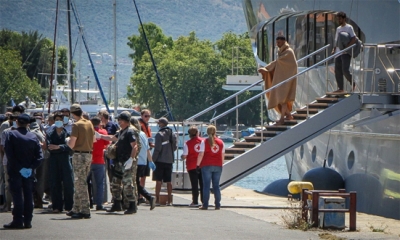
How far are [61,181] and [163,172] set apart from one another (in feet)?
9.07

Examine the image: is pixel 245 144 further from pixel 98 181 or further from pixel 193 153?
pixel 98 181

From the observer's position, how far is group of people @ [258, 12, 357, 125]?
1912 cm

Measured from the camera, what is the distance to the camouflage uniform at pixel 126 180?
15734 mm

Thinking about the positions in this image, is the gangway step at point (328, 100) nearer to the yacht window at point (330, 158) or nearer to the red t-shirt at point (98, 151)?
the yacht window at point (330, 158)

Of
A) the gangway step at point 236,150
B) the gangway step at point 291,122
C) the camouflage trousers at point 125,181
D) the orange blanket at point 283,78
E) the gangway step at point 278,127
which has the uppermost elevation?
the orange blanket at point 283,78

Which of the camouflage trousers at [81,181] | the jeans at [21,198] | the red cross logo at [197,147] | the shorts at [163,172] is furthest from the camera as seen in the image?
the shorts at [163,172]

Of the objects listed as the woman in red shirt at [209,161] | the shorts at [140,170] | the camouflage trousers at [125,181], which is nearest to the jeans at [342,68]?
the woman in red shirt at [209,161]

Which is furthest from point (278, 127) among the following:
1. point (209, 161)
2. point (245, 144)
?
point (209, 161)

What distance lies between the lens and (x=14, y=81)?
80000 mm

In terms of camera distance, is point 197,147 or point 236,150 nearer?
point 197,147

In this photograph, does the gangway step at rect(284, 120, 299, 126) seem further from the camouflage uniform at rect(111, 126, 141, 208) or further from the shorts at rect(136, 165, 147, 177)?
the camouflage uniform at rect(111, 126, 141, 208)

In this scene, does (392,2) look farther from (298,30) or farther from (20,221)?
(20,221)

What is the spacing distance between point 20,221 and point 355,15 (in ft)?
34.3

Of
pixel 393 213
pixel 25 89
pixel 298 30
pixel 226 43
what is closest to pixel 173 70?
pixel 226 43
